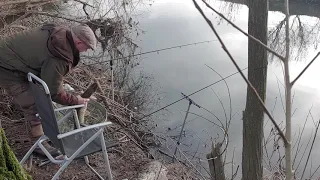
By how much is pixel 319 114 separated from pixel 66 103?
4.88 m

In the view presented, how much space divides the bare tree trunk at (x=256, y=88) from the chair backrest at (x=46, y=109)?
1702mm

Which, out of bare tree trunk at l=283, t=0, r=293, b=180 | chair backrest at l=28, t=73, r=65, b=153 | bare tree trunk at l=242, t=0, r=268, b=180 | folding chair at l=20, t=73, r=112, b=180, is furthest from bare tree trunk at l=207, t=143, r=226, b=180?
bare tree trunk at l=283, t=0, r=293, b=180

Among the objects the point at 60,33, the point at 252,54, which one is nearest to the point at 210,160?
the point at 252,54

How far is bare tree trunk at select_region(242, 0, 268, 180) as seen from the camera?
360cm

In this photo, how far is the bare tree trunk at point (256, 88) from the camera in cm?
360

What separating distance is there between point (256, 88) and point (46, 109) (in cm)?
193

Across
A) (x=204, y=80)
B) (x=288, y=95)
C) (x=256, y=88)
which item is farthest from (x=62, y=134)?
(x=204, y=80)

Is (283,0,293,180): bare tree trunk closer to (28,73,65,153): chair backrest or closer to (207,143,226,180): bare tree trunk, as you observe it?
(28,73,65,153): chair backrest

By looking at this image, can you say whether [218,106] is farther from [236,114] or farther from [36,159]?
[36,159]

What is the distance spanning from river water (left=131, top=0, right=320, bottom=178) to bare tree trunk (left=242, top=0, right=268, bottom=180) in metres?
1.05

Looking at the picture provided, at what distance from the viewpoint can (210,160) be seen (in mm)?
4180

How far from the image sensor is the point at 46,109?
276cm

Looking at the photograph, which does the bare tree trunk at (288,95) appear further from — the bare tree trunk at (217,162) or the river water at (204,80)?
the river water at (204,80)

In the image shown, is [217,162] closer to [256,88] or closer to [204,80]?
[256,88]
